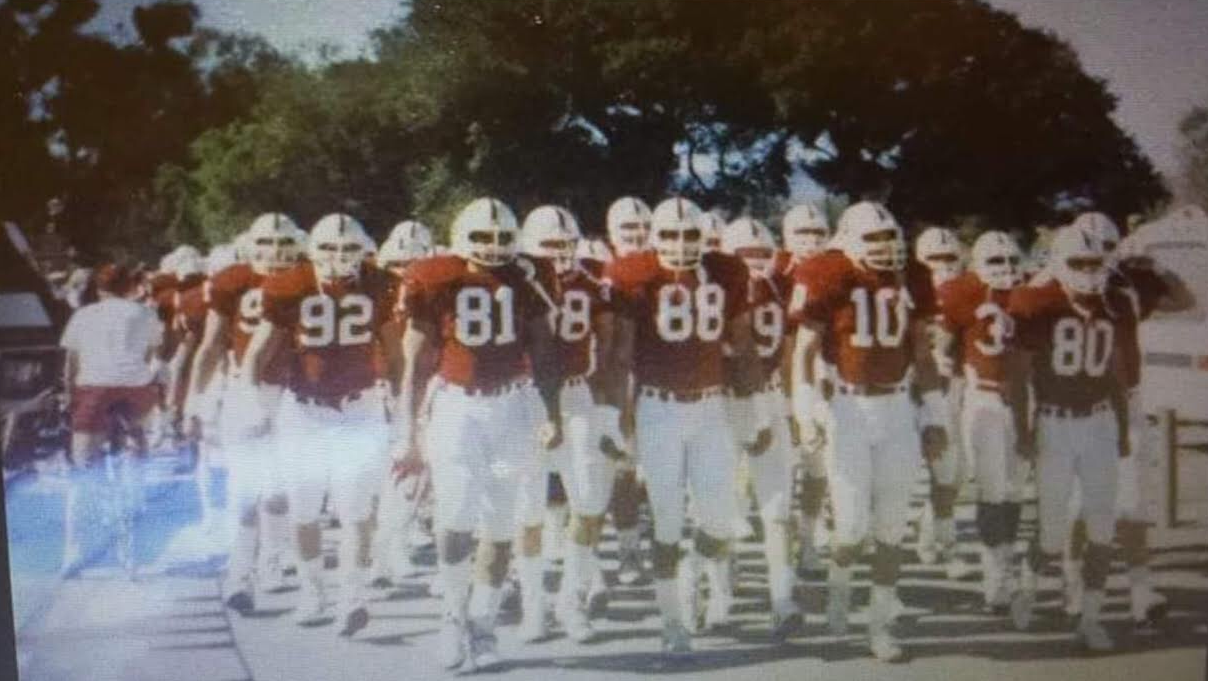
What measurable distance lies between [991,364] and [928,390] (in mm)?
146

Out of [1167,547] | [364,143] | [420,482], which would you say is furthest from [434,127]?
[1167,547]

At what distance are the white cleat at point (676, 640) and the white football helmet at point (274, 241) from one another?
3.69 feet

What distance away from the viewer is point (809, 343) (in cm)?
259

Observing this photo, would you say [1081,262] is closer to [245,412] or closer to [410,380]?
[410,380]

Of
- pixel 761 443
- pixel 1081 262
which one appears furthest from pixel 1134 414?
pixel 761 443

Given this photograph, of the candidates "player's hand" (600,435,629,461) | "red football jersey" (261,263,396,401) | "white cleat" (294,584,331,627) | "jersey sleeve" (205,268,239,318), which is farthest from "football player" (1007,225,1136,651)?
"jersey sleeve" (205,268,239,318)

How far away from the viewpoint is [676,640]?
8.57ft

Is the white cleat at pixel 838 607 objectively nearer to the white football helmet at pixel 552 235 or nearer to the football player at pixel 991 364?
the football player at pixel 991 364

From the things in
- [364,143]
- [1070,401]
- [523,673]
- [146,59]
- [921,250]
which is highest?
[146,59]

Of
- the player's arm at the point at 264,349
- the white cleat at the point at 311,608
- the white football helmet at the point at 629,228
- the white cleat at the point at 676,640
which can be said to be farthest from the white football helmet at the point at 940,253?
the white cleat at the point at 311,608

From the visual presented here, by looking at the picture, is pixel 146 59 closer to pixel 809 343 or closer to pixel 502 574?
pixel 502 574

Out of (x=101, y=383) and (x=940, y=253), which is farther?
(x=101, y=383)

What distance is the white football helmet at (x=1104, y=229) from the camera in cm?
260

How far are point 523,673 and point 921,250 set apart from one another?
1239mm
